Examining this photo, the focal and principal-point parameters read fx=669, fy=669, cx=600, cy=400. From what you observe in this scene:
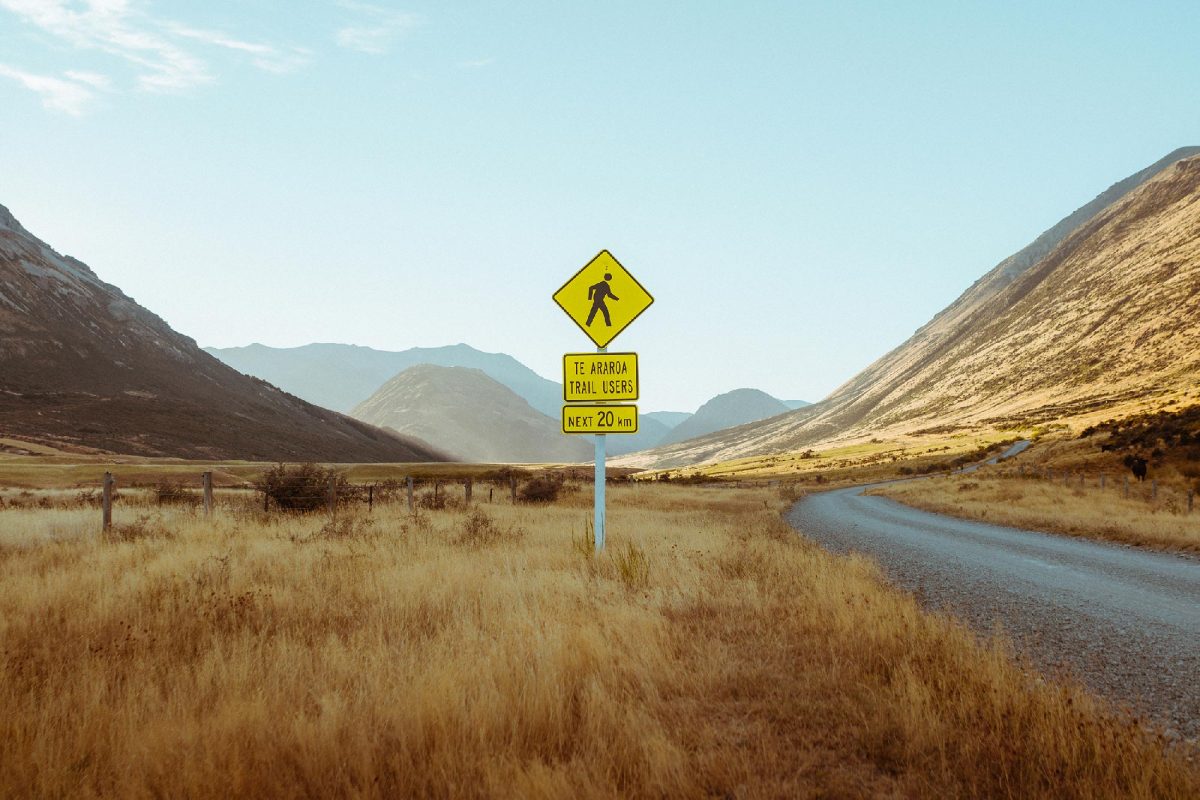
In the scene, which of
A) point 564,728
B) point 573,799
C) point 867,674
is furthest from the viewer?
point 867,674

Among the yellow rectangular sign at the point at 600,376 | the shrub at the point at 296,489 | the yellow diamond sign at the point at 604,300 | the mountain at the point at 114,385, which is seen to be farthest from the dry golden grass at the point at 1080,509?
the mountain at the point at 114,385

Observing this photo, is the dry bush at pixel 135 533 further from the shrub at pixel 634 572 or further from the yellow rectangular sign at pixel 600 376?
the shrub at pixel 634 572

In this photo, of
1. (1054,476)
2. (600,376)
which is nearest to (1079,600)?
(600,376)

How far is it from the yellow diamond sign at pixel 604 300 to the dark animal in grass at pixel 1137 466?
123ft

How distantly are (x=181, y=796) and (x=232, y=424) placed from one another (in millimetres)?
127135

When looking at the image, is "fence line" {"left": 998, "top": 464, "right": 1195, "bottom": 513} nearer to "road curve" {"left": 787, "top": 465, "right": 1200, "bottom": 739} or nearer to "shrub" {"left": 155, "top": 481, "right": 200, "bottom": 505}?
"road curve" {"left": 787, "top": 465, "right": 1200, "bottom": 739}

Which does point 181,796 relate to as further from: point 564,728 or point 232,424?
point 232,424

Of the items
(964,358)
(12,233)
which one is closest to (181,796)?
(12,233)

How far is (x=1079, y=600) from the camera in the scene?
8445 mm

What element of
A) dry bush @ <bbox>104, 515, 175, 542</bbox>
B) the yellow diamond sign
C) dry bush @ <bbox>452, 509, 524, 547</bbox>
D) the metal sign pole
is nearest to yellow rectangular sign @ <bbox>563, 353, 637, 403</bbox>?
the metal sign pole

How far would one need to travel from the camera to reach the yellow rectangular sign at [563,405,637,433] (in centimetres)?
923

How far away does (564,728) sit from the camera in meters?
3.61

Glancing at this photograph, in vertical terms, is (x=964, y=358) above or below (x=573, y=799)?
above

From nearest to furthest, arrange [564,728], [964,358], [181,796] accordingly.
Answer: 1. [181,796]
2. [564,728]
3. [964,358]
